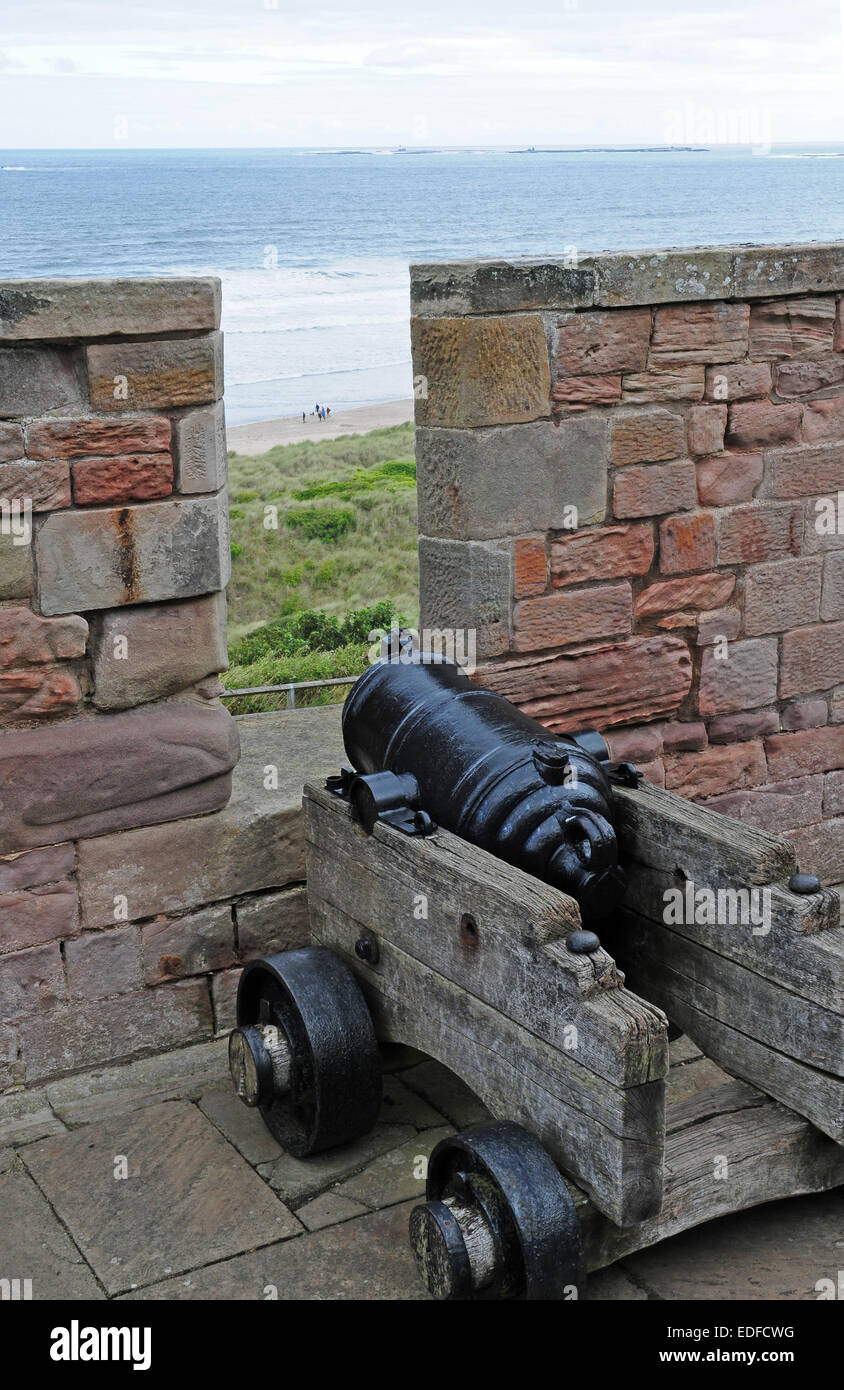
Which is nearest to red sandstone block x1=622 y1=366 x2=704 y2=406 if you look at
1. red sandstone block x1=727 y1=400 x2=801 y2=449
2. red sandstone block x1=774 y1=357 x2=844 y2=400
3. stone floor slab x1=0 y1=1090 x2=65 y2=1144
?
red sandstone block x1=727 y1=400 x2=801 y2=449

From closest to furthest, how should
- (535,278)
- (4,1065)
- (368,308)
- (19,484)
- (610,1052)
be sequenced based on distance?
(610,1052) < (19,484) < (4,1065) < (535,278) < (368,308)

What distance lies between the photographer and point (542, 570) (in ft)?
13.3

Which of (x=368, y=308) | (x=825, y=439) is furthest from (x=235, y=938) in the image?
(x=368, y=308)

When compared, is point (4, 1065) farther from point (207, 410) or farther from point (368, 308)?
point (368, 308)

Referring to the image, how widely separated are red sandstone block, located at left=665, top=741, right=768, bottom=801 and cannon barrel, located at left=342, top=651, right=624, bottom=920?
1318 millimetres

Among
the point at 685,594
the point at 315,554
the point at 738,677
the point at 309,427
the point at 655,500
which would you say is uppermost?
the point at 655,500

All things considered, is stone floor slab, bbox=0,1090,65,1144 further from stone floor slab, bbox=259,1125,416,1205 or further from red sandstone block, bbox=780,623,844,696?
red sandstone block, bbox=780,623,844,696

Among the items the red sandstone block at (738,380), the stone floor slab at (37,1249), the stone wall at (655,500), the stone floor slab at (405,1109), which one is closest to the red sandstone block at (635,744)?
the stone wall at (655,500)

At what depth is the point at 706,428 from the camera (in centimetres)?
424

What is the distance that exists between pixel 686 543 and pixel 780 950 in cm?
168

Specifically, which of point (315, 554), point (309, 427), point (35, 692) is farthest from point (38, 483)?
point (309, 427)

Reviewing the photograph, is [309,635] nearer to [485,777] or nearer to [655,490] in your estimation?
[655,490]

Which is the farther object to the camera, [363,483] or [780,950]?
[363,483]

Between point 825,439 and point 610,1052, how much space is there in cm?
265
